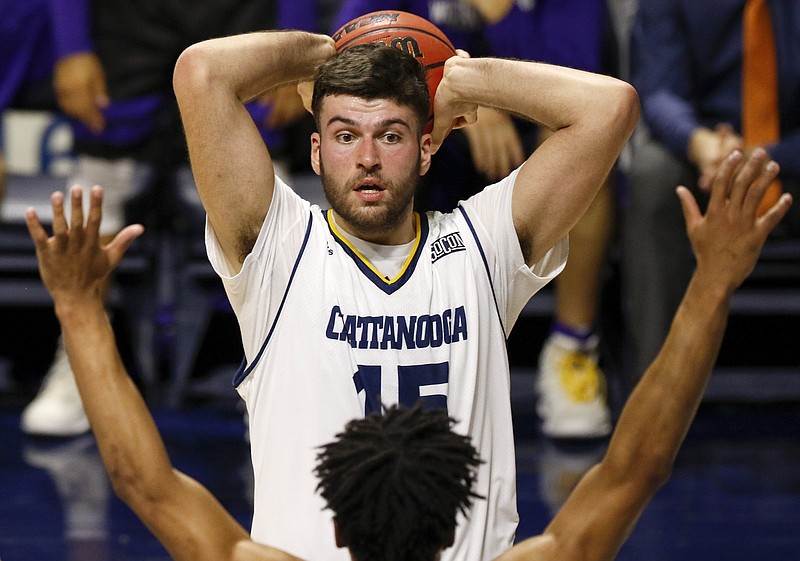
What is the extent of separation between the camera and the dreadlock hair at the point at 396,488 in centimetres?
207

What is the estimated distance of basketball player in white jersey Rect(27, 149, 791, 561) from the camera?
2.12 metres

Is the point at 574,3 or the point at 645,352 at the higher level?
the point at 574,3

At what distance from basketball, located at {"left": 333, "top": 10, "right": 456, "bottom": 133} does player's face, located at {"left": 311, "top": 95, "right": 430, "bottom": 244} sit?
0.86 ft

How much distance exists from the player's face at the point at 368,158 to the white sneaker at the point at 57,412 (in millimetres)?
2933

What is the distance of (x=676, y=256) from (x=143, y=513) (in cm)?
370

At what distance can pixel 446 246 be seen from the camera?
9.93 feet

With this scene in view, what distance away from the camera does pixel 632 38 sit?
20.1 feet

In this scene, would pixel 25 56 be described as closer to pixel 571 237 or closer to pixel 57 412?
pixel 57 412

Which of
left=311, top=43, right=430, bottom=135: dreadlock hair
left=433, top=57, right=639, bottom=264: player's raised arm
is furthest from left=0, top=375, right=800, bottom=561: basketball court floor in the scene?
left=311, top=43, right=430, bottom=135: dreadlock hair

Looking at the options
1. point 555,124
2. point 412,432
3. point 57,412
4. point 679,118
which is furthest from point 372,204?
point 57,412

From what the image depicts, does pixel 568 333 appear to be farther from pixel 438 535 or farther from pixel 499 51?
pixel 438 535

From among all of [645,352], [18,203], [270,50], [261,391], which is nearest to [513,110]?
[270,50]

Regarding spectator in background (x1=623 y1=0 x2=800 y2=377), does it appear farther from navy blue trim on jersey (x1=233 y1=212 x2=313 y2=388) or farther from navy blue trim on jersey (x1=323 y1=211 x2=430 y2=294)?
navy blue trim on jersey (x1=233 y1=212 x2=313 y2=388)

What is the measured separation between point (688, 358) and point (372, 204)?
91 cm
